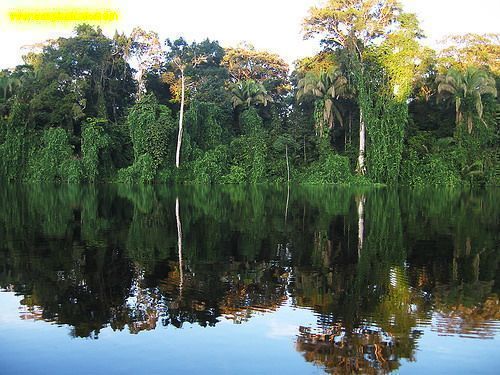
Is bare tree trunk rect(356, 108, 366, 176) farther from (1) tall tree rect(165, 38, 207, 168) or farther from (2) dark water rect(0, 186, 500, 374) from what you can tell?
(2) dark water rect(0, 186, 500, 374)

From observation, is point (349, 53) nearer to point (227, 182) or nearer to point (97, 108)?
point (227, 182)

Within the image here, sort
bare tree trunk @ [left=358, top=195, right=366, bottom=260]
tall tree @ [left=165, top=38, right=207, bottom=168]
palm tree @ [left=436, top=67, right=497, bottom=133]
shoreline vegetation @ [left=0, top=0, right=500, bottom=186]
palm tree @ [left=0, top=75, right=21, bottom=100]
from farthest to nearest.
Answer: palm tree @ [left=0, top=75, right=21, bottom=100], tall tree @ [left=165, top=38, right=207, bottom=168], shoreline vegetation @ [left=0, top=0, right=500, bottom=186], palm tree @ [left=436, top=67, right=497, bottom=133], bare tree trunk @ [left=358, top=195, right=366, bottom=260]

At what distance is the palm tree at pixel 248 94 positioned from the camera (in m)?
42.2

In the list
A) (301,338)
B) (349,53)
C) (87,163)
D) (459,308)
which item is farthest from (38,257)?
(349,53)

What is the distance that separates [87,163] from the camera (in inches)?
1487

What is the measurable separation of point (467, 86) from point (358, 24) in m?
8.54

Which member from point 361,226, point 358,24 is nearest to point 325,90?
point 358,24

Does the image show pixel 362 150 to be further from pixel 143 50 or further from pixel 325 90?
pixel 143 50

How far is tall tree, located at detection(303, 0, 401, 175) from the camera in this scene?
121 feet

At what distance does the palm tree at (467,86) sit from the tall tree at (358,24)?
5.38m

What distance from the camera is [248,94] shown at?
42.6 meters

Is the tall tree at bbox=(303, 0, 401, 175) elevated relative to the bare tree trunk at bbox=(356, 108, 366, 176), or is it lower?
elevated

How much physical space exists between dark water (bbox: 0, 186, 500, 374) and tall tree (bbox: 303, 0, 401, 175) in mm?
25431

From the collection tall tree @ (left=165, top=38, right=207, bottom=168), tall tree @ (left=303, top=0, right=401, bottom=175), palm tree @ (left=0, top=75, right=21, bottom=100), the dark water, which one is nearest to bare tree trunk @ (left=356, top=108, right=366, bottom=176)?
tall tree @ (left=303, top=0, right=401, bottom=175)
